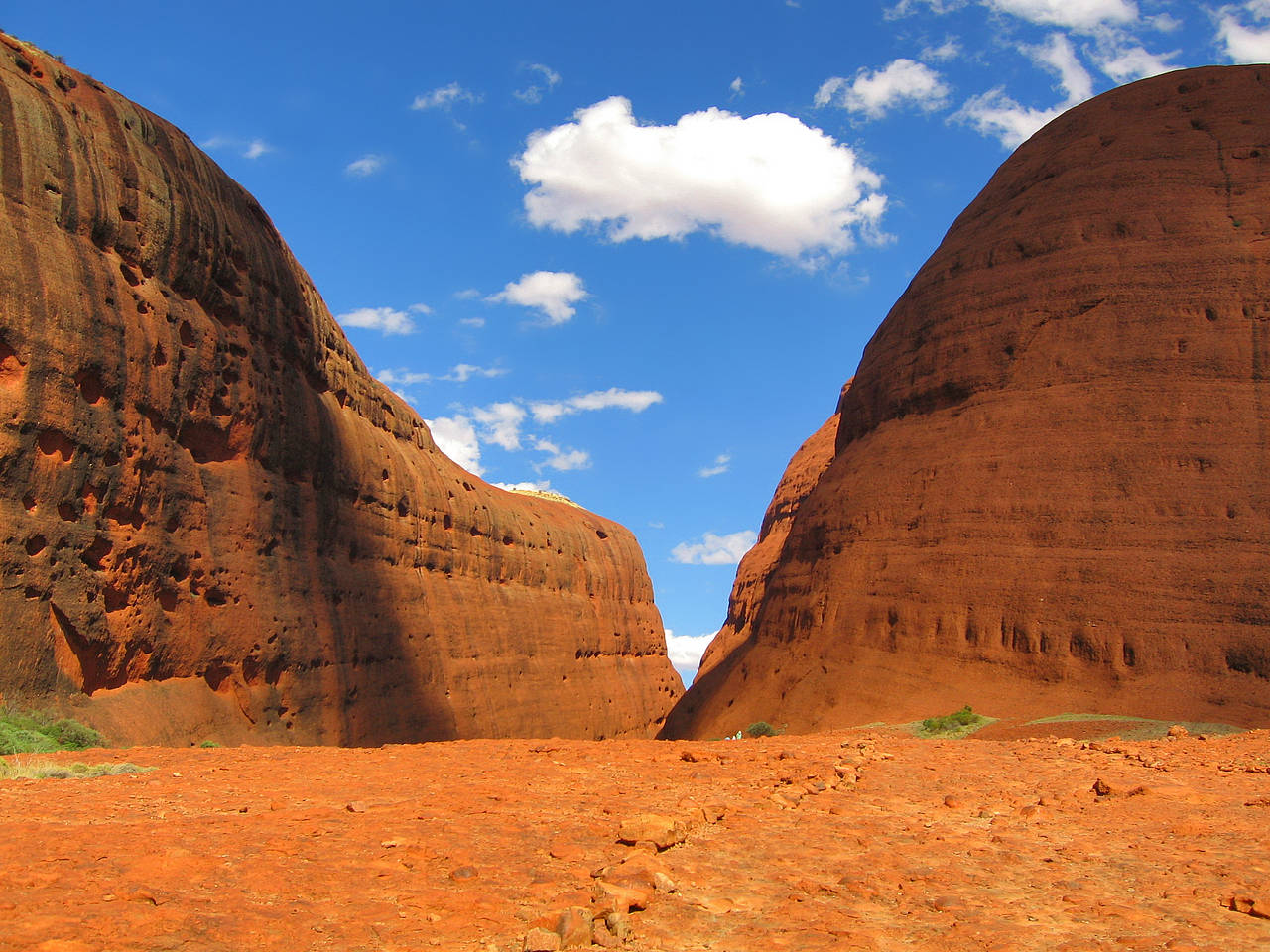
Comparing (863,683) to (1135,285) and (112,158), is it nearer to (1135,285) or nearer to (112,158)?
(1135,285)

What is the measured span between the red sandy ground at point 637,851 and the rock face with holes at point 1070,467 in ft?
29.5

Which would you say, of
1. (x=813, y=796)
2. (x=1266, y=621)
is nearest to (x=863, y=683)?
(x=1266, y=621)

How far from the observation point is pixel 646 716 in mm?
50438

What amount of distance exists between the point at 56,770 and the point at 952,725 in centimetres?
1429

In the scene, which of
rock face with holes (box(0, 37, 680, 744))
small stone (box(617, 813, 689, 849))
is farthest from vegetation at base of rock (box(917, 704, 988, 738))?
rock face with holes (box(0, 37, 680, 744))

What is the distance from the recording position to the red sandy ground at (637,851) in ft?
15.7

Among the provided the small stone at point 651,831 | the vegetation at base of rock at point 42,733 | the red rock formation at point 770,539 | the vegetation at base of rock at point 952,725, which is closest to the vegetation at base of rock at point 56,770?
the vegetation at base of rock at point 42,733

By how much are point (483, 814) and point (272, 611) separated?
1617 cm

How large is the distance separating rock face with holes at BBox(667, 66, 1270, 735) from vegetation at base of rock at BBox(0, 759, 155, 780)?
576 inches

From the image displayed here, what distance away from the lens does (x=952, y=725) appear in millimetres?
17641

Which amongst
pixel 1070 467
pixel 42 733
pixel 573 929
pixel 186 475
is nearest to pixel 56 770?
pixel 42 733

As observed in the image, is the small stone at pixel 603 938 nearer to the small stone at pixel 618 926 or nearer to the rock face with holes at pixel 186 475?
the small stone at pixel 618 926

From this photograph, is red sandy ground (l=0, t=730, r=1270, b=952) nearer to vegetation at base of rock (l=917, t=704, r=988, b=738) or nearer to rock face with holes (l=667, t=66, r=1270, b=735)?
vegetation at base of rock (l=917, t=704, r=988, b=738)

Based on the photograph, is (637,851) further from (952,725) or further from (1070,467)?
(1070,467)
